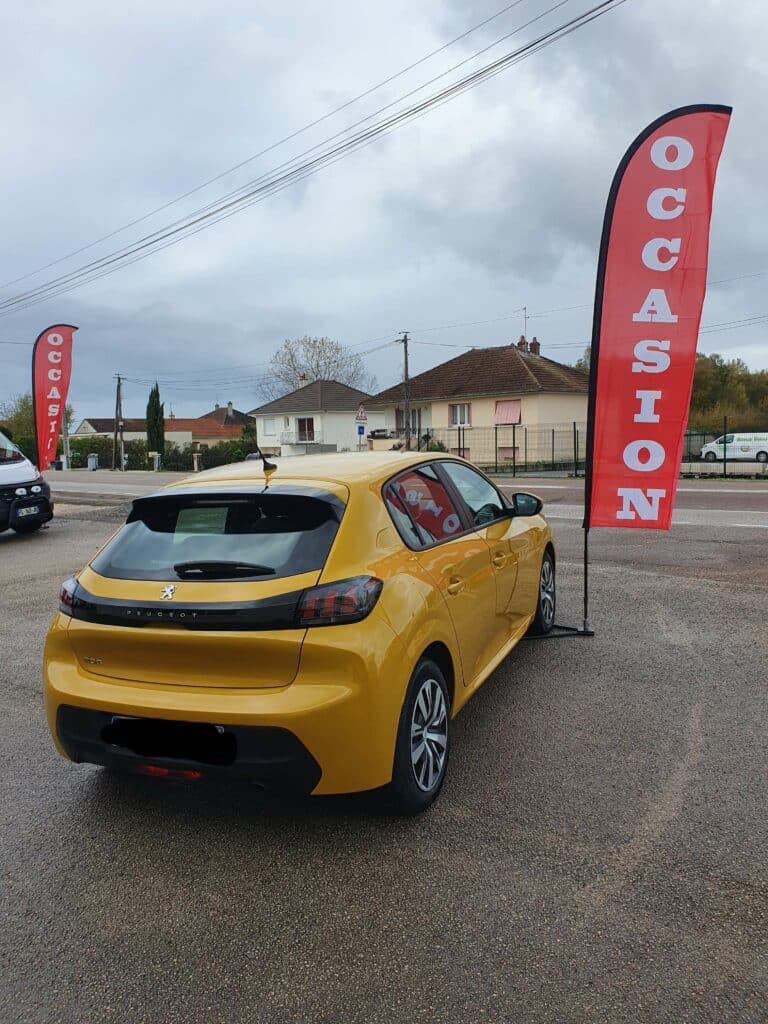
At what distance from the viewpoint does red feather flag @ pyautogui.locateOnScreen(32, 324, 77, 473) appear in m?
20.1

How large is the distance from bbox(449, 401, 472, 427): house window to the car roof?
40138 millimetres

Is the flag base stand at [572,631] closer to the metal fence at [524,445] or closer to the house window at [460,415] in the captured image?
the metal fence at [524,445]

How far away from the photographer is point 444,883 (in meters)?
2.74

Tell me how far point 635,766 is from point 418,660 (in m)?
1.34

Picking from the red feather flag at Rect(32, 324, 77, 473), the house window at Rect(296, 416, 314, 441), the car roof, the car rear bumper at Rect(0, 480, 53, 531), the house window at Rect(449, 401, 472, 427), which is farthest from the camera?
the house window at Rect(296, 416, 314, 441)

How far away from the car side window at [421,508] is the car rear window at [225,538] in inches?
16.5

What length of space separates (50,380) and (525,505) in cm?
1860

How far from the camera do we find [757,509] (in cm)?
1422

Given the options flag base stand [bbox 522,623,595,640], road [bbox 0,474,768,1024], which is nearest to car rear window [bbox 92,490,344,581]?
road [bbox 0,474,768,1024]

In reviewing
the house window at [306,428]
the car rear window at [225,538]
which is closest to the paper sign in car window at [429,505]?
the car rear window at [225,538]

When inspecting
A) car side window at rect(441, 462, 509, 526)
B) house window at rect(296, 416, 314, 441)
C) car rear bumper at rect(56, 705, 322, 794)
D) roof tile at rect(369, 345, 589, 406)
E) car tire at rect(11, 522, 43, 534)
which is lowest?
car tire at rect(11, 522, 43, 534)

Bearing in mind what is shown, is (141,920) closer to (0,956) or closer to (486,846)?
(0,956)

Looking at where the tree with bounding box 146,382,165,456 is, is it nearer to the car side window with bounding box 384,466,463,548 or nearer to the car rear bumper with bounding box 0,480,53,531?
the car rear bumper with bounding box 0,480,53,531

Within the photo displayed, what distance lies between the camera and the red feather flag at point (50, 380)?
20.1 m
